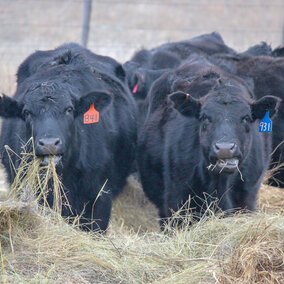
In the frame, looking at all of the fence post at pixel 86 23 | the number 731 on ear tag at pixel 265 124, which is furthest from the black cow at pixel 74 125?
the fence post at pixel 86 23

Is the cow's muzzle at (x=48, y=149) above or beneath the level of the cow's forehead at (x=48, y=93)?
beneath

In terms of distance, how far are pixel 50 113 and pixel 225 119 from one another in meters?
1.59

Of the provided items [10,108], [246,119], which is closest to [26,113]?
[10,108]

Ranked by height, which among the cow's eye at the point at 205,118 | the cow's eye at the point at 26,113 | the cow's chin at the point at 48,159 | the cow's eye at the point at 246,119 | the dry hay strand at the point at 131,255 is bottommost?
the dry hay strand at the point at 131,255

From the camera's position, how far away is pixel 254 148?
626 centimetres

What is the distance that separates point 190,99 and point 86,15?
638cm

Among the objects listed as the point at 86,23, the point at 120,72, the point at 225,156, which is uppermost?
the point at 86,23

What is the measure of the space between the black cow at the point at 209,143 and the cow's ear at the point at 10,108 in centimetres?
146

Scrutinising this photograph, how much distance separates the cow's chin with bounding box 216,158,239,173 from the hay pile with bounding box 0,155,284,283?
47cm

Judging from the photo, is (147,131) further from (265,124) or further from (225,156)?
(225,156)

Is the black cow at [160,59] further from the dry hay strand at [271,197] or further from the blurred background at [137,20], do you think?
the blurred background at [137,20]

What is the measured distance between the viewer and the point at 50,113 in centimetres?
561

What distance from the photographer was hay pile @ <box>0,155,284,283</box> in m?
4.28

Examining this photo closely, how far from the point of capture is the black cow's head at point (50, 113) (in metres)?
5.42
